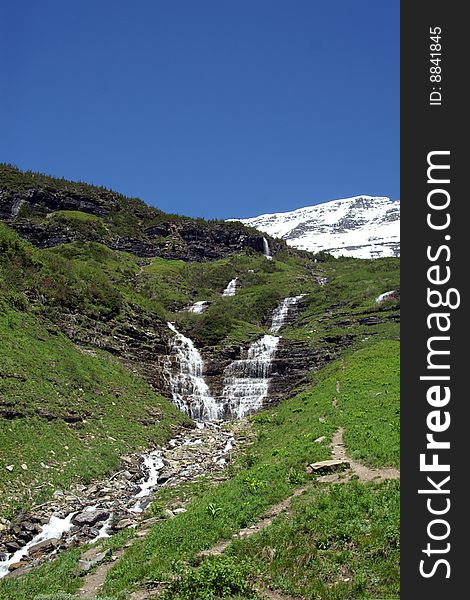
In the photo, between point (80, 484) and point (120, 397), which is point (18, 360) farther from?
point (80, 484)

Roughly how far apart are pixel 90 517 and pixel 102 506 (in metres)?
1.52

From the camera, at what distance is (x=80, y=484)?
23.5 m

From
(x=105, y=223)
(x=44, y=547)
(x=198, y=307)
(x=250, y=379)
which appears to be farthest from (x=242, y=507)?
(x=105, y=223)

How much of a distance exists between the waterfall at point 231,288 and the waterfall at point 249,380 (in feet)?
161

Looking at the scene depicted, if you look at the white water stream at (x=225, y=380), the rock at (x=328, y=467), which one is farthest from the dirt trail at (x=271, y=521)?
the white water stream at (x=225, y=380)

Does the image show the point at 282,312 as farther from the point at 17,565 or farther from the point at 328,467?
the point at 17,565

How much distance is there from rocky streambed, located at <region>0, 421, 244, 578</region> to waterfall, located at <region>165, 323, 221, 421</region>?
14.1 metres

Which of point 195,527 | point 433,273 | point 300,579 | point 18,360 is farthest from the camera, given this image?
point 18,360

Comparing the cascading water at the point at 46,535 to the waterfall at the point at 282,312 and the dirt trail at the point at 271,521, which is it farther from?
the waterfall at the point at 282,312

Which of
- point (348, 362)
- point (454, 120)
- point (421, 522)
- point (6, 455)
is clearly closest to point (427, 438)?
point (421, 522)

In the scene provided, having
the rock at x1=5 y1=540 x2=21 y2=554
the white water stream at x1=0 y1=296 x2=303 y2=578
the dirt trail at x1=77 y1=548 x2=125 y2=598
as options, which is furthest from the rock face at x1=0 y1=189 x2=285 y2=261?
the dirt trail at x1=77 y1=548 x2=125 y2=598

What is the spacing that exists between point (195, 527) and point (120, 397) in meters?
23.5

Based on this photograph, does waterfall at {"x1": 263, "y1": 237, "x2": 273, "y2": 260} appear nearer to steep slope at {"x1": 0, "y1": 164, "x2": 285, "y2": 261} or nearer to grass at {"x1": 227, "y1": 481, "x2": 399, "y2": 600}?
steep slope at {"x1": 0, "y1": 164, "x2": 285, "y2": 261}

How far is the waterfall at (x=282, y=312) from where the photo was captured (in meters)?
79.5
